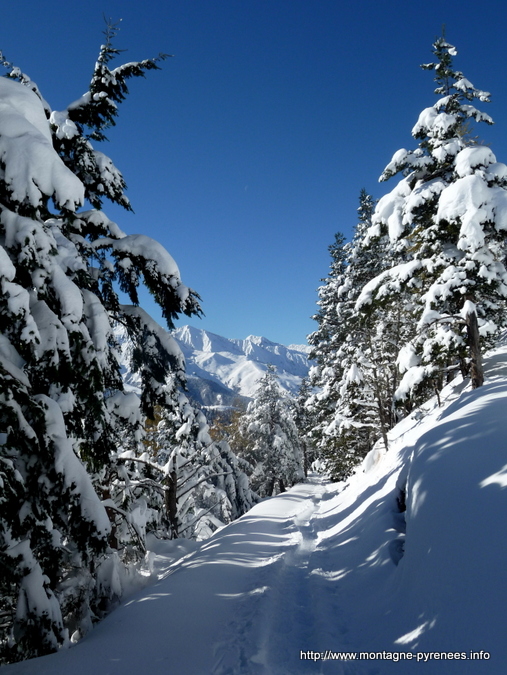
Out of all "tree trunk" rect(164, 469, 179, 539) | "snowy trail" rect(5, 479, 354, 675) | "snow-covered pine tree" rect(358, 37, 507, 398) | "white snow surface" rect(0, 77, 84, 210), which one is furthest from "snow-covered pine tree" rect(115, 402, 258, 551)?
"snow-covered pine tree" rect(358, 37, 507, 398)

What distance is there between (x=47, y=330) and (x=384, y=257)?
783 inches

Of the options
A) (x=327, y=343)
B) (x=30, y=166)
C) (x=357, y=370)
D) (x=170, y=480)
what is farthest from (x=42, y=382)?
(x=327, y=343)

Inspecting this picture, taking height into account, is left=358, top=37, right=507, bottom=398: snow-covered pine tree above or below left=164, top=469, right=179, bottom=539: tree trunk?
above

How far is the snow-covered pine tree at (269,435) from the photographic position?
103 feet

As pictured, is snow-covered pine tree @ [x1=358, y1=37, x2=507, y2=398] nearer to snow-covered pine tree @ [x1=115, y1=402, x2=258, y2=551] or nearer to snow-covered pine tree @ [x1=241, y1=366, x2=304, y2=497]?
snow-covered pine tree @ [x1=115, y1=402, x2=258, y2=551]

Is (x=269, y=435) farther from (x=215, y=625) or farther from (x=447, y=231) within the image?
(x=215, y=625)

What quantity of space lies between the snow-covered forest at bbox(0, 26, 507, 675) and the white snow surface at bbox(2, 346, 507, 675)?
3cm

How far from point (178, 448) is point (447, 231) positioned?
9.83 meters

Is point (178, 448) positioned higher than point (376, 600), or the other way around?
point (178, 448)

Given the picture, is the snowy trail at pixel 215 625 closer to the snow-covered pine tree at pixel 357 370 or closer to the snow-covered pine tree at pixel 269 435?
the snow-covered pine tree at pixel 357 370

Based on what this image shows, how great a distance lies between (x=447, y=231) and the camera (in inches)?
389

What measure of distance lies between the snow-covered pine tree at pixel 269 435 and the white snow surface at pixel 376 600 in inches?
938

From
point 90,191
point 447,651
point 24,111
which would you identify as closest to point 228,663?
point 447,651

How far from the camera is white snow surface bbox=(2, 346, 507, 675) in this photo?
344cm
